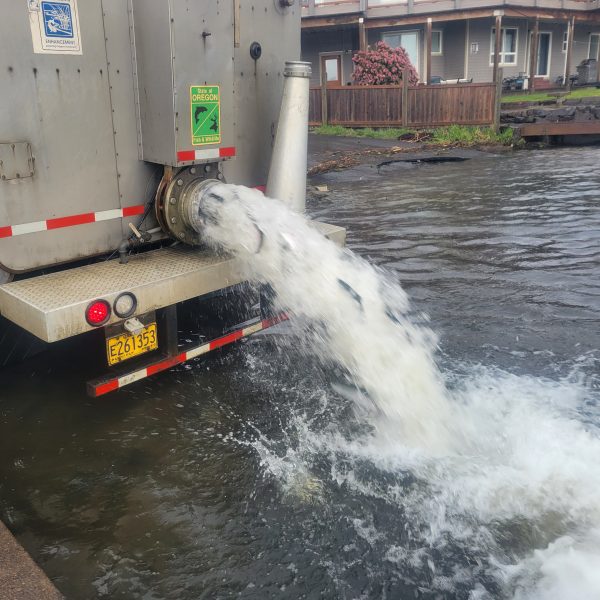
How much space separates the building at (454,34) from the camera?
26578mm

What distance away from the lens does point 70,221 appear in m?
3.90

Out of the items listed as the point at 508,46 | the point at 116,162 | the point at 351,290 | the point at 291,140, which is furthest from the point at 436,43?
the point at 116,162

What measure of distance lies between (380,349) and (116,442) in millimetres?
1760

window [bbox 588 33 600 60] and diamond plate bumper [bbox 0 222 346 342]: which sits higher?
window [bbox 588 33 600 60]

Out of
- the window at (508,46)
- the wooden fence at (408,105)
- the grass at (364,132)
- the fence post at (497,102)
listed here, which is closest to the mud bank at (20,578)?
the grass at (364,132)

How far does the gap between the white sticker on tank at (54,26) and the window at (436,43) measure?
90.6 ft

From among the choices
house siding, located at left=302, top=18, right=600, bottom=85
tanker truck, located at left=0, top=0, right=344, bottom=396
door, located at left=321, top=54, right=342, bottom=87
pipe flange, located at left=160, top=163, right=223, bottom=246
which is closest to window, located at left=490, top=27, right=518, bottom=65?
house siding, located at left=302, top=18, right=600, bottom=85

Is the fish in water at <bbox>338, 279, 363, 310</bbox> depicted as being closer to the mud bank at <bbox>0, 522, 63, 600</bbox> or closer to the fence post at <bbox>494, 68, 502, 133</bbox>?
the mud bank at <bbox>0, 522, 63, 600</bbox>

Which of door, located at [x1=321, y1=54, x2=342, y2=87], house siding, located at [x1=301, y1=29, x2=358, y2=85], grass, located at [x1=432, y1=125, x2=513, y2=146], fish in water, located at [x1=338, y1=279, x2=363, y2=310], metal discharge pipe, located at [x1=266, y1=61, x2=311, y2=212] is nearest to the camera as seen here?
fish in water, located at [x1=338, y1=279, x2=363, y2=310]

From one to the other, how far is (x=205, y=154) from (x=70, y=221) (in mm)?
949

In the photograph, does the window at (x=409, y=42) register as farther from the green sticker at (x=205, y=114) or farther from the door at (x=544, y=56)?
the green sticker at (x=205, y=114)

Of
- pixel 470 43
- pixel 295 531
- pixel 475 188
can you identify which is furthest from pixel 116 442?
pixel 470 43

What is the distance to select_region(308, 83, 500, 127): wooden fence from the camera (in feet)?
64.1

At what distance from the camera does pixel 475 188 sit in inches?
497
